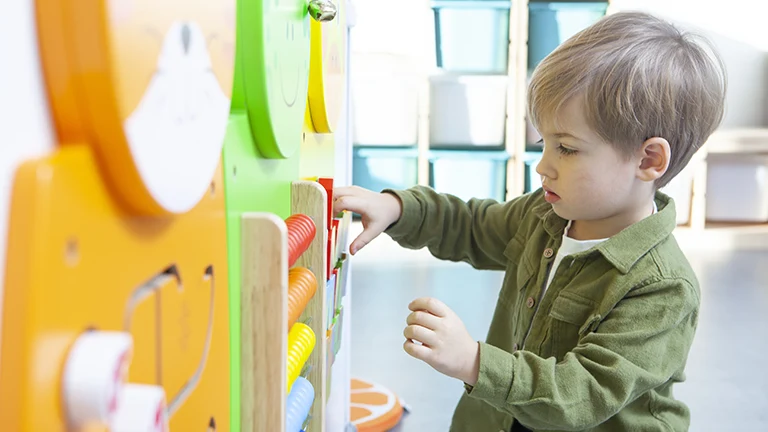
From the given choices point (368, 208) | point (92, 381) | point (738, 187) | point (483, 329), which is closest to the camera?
point (92, 381)

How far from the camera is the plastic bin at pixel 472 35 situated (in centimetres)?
298

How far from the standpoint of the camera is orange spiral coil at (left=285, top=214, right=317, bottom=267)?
0.56m

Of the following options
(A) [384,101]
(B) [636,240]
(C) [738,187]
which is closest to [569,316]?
(B) [636,240]

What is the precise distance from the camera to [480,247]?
108 cm

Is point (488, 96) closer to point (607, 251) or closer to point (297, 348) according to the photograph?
point (607, 251)

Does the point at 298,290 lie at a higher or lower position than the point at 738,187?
higher

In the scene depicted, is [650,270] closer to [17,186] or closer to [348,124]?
[348,124]

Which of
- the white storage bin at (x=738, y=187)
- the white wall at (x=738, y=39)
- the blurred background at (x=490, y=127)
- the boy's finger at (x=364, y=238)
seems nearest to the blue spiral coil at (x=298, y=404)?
the boy's finger at (x=364, y=238)

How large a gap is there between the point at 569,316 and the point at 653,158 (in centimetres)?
19

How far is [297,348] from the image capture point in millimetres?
596

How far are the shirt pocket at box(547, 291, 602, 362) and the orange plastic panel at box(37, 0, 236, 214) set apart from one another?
546 millimetres

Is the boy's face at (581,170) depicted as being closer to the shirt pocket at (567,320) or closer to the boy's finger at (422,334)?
the shirt pocket at (567,320)

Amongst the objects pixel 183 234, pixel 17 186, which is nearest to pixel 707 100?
pixel 183 234

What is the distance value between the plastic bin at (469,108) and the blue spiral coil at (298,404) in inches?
98.5
